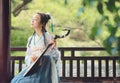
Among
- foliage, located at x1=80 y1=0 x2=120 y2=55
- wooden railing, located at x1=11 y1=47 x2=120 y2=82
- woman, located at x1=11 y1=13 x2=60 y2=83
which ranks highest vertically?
foliage, located at x1=80 y1=0 x2=120 y2=55

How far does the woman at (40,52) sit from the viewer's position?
11.2 ft

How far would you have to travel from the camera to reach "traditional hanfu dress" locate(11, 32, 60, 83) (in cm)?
344

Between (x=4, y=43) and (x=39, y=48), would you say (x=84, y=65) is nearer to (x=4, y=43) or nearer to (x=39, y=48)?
(x=4, y=43)

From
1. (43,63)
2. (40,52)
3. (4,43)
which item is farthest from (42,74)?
(4,43)

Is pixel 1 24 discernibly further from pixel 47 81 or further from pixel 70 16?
pixel 70 16

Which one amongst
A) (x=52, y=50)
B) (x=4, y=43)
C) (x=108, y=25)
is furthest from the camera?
(x=4, y=43)

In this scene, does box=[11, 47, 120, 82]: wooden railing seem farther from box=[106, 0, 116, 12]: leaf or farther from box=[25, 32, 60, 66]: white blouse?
box=[106, 0, 116, 12]: leaf

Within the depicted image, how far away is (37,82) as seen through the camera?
11.4ft

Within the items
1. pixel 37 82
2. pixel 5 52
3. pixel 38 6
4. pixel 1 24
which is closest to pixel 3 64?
pixel 5 52

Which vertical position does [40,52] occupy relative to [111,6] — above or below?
below

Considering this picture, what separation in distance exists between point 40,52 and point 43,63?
116 mm

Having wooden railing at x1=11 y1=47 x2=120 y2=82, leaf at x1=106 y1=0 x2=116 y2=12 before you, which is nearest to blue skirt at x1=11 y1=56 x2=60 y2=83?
wooden railing at x1=11 y1=47 x2=120 y2=82

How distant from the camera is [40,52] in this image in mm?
3438

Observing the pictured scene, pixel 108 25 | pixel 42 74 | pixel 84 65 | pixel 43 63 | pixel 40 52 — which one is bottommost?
pixel 84 65
